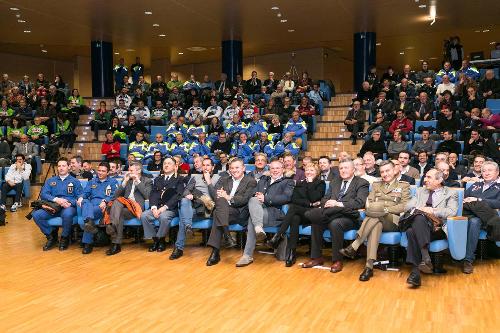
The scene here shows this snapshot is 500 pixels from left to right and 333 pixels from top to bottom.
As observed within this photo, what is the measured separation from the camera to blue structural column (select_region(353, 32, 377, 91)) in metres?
15.5

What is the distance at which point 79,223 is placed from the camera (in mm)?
6391

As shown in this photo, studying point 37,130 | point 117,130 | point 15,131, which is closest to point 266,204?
point 117,130

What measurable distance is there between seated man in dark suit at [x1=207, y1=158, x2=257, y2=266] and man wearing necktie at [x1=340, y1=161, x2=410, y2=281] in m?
1.24

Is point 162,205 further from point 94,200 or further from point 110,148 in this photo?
point 110,148

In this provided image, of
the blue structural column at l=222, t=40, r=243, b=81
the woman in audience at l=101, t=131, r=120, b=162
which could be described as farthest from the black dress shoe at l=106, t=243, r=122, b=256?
the blue structural column at l=222, t=40, r=243, b=81

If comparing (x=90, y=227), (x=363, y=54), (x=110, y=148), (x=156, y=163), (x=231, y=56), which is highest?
(x=231, y=56)

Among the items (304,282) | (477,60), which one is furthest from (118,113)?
(304,282)

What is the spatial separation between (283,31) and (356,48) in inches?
84.1

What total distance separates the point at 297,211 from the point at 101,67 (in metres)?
13.0

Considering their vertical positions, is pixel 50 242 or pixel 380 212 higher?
pixel 380 212

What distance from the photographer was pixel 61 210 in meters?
6.40

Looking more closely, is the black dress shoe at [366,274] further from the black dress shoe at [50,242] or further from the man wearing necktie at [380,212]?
the black dress shoe at [50,242]

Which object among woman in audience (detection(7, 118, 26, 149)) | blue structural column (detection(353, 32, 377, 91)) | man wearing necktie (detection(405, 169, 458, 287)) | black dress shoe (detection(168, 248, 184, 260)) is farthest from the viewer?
blue structural column (detection(353, 32, 377, 91))

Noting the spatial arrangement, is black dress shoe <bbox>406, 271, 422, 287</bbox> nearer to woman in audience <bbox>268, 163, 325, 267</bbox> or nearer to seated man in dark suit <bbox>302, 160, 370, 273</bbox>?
seated man in dark suit <bbox>302, 160, 370, 273</bbox>
